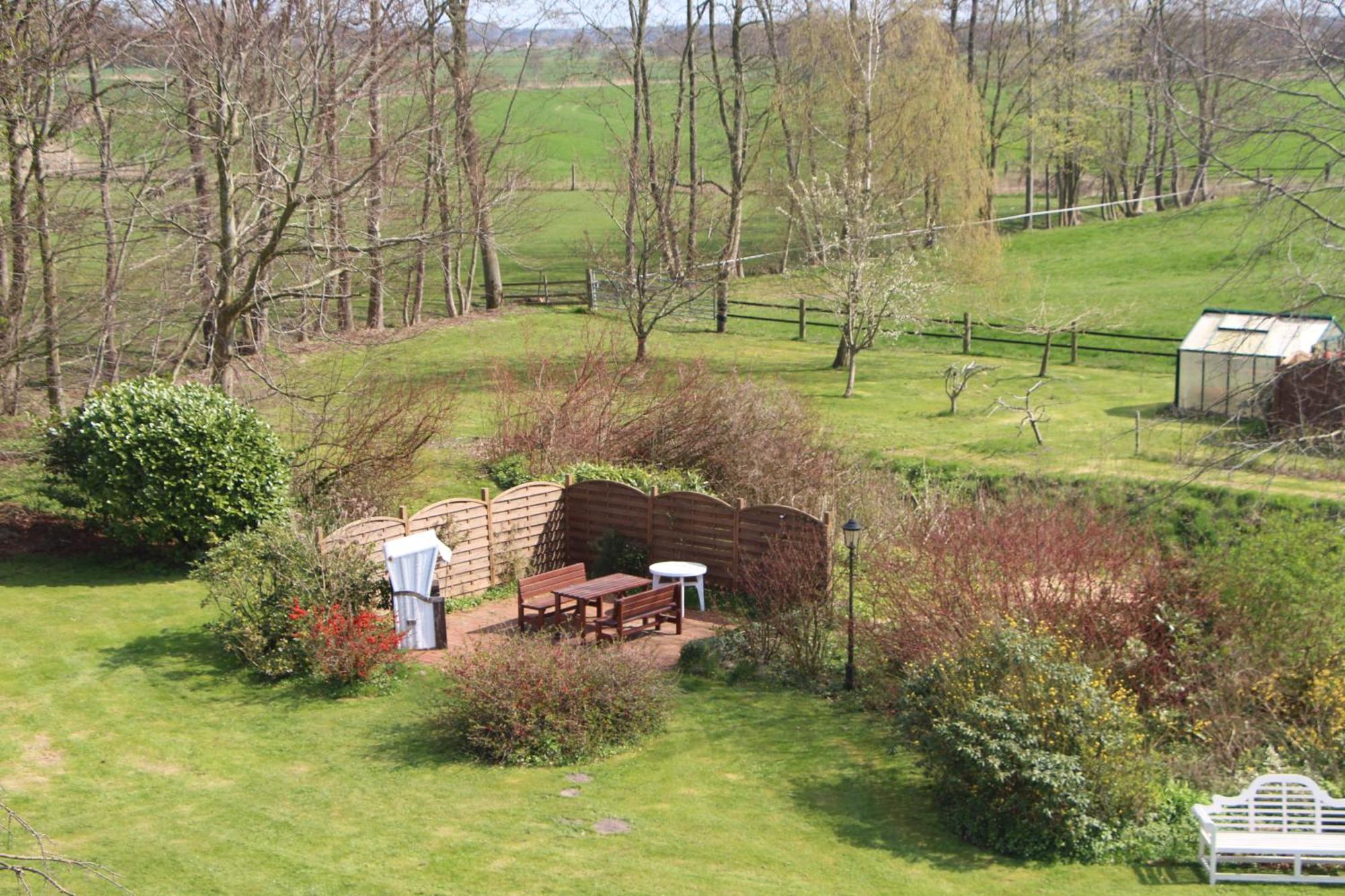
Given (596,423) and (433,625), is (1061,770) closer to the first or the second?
(433,625)

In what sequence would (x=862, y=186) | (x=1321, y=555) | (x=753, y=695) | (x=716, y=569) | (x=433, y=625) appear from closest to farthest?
(x=1321, y=555)
(x=753, y=695)
(x=433, y=625)
(x=716, y=569)
(x=862, y=186)

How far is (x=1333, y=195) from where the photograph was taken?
14688 mm

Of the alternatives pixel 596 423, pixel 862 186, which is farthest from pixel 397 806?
pixel 862 186

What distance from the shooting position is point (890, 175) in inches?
1332

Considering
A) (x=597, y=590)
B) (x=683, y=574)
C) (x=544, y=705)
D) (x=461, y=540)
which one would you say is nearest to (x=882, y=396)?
(x=683, y=574)

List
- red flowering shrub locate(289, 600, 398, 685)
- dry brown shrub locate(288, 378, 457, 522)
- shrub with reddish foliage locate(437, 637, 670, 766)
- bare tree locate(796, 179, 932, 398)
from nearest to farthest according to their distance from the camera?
shrub with reddish foliage locate(437, 637, 670, 766)
red flowering shrub locate(289, 600, 398, 685)
dry brown shrub locate(288, 378, 457, 522)
bare tree locate(796, 179, 932, 398)

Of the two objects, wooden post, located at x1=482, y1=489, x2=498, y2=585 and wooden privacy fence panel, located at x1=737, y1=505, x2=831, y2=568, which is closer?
wooden privacy fence panel, located at x1=737, y1=505, x2=831, y2=568

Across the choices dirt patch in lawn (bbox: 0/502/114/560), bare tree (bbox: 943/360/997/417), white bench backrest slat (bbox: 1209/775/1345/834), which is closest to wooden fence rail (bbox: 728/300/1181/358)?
bare tree (bbox: 943/360/997/417)

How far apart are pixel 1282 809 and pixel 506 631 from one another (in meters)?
9.16

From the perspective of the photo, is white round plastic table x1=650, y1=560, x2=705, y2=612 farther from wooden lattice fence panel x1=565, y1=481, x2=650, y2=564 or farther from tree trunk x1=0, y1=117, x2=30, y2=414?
tree trunk x1=0, y1=117, x2=30, y2=414

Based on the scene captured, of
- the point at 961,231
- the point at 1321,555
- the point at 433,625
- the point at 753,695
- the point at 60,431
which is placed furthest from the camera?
the point at 961,231

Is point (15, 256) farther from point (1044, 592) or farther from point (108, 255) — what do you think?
point (1044, 592)

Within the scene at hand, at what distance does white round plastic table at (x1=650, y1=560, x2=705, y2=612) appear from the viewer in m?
17.0

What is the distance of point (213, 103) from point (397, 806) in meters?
11.7
